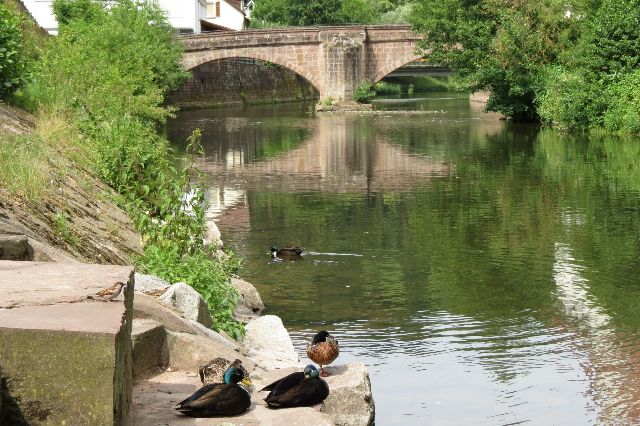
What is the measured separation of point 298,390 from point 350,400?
36.7 inches

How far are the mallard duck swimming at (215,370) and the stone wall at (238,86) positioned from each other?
60753mm

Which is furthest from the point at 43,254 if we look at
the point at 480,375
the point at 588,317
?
the point at 588,317

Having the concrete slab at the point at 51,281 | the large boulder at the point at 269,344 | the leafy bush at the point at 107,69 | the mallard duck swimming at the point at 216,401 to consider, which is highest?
the leafy bush at the point at 107,69

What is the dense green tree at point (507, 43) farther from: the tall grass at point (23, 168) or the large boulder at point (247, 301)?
the tall grass at point (23, 168)

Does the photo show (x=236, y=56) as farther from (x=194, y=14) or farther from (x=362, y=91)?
(x=194, y=14)

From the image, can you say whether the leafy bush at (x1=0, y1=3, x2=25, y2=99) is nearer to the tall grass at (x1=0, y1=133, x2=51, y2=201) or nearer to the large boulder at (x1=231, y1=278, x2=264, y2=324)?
the tall grass at (x1=0, y1=133, x2=51, y2=201)

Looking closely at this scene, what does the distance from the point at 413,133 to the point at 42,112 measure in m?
23.5

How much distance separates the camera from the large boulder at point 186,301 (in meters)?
9.36

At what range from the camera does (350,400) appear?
8.30m

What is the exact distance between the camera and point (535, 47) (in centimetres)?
4647

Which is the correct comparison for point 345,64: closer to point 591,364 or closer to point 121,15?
point 121,15

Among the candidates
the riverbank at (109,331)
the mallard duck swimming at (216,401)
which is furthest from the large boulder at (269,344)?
the mallard duck swimming at (216,401)

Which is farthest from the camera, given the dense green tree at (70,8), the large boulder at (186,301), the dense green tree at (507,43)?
the dense green tree at (70,8)

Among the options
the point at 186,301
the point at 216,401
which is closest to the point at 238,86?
the point at 186,301
